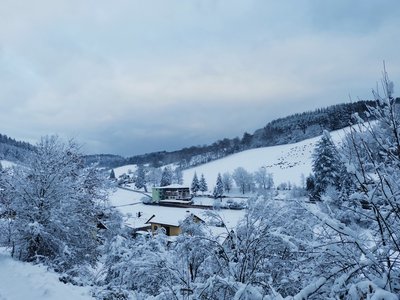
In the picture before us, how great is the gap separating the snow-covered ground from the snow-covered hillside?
73.4 m

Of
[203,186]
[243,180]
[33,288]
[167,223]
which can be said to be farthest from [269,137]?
[33,288]

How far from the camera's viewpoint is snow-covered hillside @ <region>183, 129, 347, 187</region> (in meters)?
86.6

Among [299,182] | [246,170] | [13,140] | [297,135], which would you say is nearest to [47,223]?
[299,182]

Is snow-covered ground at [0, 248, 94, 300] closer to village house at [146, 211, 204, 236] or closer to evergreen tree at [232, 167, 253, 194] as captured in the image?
village house at [146, 211, 204, 236]

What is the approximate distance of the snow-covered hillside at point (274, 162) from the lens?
86.6 meters

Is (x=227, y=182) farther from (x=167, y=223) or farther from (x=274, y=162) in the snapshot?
(x=167, y=223)

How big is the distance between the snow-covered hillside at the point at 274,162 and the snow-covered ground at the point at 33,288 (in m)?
73.4

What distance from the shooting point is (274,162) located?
102 meters

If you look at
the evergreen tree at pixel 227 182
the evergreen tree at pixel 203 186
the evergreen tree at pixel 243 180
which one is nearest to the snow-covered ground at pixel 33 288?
the evergreen tree at pixel 203 186

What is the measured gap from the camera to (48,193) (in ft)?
45.9

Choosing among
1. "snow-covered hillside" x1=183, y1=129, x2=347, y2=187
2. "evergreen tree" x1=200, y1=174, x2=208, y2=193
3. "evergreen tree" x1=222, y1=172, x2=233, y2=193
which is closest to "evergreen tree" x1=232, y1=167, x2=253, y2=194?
"evergreen tree" x1=222, y1=172, x2=233, y2=193

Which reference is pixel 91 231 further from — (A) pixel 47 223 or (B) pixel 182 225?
(B) pixel 182 225

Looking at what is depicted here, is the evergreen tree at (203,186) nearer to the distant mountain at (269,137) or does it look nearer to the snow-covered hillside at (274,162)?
the snow-covered hillside at (274,162)

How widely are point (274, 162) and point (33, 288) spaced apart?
9930 centimetres
